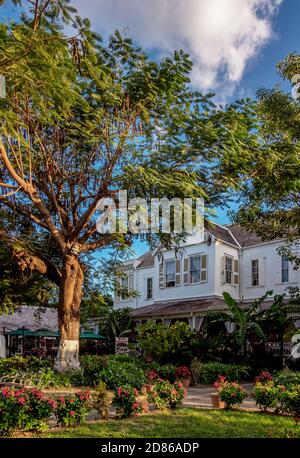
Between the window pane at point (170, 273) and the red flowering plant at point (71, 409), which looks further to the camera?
the window pane at point (170, 273)

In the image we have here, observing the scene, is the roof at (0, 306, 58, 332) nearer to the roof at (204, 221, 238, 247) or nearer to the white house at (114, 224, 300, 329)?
the white house at (114, 224, 300, 329)

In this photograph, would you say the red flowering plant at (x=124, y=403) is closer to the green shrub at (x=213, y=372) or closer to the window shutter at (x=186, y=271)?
the green shrub at (x=213, y=372)

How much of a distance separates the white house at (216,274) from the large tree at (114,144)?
11.0 metres

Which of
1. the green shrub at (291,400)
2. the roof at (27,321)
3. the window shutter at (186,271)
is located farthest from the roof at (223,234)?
the green shrub at (291,400)

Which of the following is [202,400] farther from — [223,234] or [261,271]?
[223,234]

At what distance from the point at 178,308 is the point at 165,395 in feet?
54.3

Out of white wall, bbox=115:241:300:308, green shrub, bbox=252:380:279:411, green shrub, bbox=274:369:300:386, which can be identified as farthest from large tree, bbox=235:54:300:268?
white wall, bbox=115:241:300:308

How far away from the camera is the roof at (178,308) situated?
83.9ft

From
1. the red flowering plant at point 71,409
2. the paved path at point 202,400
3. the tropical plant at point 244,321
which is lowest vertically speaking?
the paved path at point 202,400

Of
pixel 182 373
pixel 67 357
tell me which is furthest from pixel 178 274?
pixel 67 357

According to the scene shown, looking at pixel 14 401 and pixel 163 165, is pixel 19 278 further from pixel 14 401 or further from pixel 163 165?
pixel 14 401

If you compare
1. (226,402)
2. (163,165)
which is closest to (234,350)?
(226,402)

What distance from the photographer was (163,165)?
13344 millimetres

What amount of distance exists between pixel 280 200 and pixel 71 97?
11.4 metres
